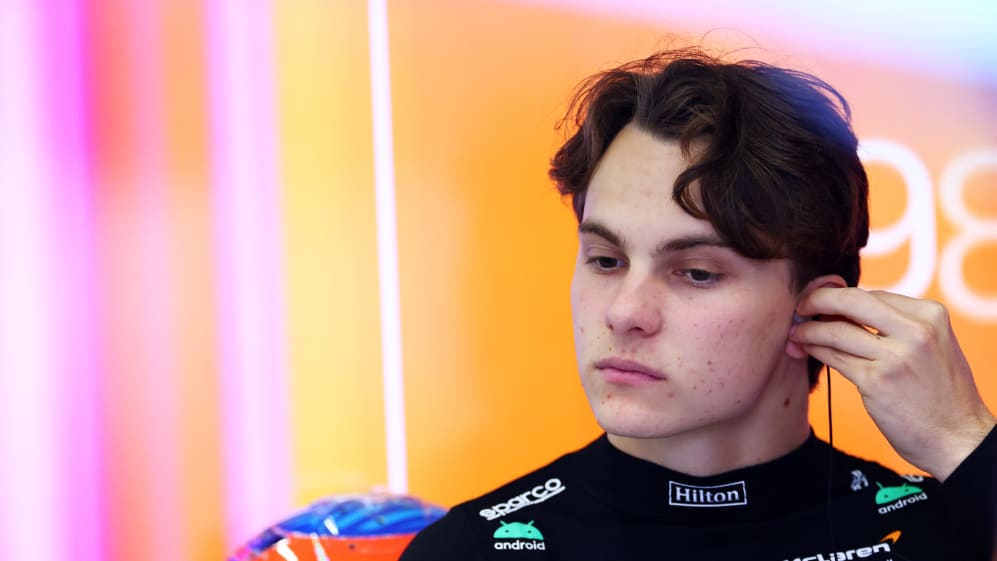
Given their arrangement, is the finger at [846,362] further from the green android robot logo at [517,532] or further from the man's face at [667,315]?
the green android robot logo at [517,532]

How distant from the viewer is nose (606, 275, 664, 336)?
1570 mm

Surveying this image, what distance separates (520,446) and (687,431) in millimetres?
1183

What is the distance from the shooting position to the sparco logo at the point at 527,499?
5.66 feet

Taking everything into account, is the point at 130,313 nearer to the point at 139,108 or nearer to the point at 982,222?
the point at 139,108

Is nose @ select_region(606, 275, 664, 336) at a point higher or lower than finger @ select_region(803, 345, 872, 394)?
higher

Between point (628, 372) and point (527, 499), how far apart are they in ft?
1.01

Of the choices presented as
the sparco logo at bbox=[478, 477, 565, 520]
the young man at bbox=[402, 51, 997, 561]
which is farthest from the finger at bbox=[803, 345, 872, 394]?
the sparco logo at bbox=[478, 477, 565, 520]

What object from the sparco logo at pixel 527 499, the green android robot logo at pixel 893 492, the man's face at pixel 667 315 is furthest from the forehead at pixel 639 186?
the green android robot logo at pixel 893 492

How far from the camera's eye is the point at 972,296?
294cm

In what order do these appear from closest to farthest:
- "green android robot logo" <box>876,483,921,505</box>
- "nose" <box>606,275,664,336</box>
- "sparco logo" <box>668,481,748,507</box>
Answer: "nose" <box>606,275,664,336</box>, "sparco logo" <box>668,481,748,507</box>, "green android robot logo" <box>876,483,921,505</box>

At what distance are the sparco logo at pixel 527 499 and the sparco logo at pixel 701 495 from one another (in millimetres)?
193

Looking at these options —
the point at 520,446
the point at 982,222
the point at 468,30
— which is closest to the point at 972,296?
the point at 982,222

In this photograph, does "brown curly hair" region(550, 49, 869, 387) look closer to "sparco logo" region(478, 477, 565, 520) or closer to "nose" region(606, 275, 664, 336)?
"nose" region(606, 275, 664, 336)

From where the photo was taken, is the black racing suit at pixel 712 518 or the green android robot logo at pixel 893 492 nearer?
the black racing suit at pixel 712 518
